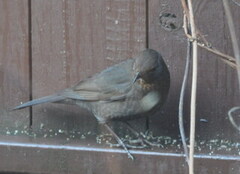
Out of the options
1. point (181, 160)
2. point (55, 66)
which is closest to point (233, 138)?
point (181, 160)

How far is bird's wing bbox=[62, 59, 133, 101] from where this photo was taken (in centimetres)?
247

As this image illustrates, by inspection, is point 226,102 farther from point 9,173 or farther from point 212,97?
point 9,173

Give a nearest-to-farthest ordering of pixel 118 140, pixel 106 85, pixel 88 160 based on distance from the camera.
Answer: pixel 88 160 → pixel 118 140 → pixel 106 85

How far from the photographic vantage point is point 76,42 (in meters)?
2.55

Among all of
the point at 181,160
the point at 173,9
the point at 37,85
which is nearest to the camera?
the point at 181,160

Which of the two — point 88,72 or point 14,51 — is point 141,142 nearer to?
A: point 88,72

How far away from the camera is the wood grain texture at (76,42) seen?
249cm

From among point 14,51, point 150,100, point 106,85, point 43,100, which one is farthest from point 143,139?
point 14,51

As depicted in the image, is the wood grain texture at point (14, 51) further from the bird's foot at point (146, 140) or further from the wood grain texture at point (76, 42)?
the bird's foot at point (146, 140)

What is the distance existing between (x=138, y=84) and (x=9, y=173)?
2.03 feet

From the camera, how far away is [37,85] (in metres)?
2.61

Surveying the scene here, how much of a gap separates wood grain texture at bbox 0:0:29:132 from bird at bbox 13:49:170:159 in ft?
0.30

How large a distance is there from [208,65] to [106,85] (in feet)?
1.30

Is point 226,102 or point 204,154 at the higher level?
point 226,102
